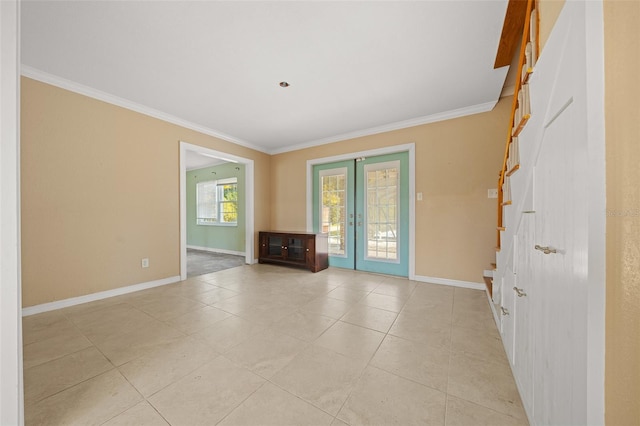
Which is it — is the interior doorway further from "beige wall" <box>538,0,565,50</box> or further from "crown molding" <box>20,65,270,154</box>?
"beige wall" <box>538,0,565,50</box>

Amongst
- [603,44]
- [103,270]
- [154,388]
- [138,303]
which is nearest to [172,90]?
[103,270]

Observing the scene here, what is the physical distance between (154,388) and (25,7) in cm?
275

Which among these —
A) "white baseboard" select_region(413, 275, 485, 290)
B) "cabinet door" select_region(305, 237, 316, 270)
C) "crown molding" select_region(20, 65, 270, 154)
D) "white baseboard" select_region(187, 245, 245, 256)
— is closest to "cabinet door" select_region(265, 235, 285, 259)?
"cabinet door" select_region(305, 237, 316, 270)

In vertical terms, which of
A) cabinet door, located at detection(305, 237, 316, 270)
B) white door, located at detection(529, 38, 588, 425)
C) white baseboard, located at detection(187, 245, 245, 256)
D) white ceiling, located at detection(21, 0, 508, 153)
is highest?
white ceiling, located at detection(21, 0, 508, 153)

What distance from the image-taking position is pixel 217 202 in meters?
6.46

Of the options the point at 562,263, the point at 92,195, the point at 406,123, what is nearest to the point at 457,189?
the point at 406,123

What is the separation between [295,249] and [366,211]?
1.55 meters

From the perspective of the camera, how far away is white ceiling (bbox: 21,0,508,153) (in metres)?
1.71

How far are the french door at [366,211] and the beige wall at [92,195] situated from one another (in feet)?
8.48

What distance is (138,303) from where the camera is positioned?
2693 mm

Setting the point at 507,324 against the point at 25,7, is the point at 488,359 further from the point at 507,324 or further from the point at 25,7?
the point at 25,7

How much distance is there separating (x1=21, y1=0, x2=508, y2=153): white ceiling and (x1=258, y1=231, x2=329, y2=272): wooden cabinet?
2158 millimetres

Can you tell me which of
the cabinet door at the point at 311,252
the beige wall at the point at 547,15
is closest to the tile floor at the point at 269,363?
the cabinet door at the point at 311,252

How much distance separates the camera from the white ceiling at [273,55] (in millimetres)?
1709
